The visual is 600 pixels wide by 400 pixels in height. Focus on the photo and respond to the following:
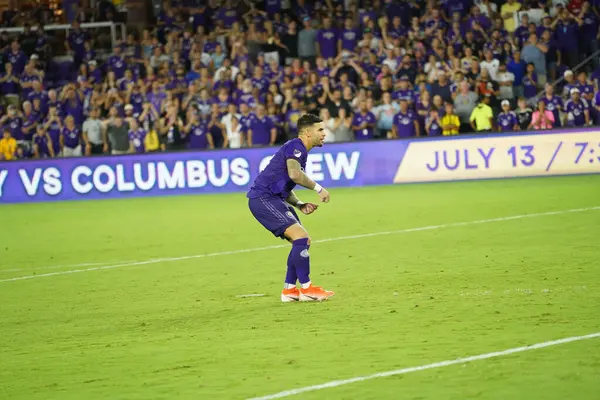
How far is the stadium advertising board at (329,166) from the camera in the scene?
2456 centimetres

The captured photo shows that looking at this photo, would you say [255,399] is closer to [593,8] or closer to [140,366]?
[140,366]

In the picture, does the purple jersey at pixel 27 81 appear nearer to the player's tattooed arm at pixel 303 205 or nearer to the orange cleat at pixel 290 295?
the player's tattooed arm at pixel 303 205

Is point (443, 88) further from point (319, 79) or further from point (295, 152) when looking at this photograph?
point (295, 152)

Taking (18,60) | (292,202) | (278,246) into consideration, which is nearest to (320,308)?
(292,202)

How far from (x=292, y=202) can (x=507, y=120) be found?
49.4ft

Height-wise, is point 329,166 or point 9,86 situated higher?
point 9,86

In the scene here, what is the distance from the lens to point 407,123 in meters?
26.3

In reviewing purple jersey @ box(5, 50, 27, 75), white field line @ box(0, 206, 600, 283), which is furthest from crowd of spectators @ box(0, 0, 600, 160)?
white field line @ box(0, 206, 600, 283)

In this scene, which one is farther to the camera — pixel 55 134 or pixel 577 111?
pixel 55 134

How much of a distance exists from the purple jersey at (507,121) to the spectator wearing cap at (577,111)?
1.18m

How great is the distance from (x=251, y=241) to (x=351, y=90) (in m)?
10.8

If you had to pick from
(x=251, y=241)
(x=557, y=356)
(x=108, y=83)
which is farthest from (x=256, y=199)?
(x=108, y=83)

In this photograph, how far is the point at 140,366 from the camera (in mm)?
8469

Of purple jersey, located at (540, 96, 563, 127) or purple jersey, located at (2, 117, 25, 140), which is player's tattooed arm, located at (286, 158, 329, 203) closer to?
purple jersey, located at (540, 96, 563, 127)
